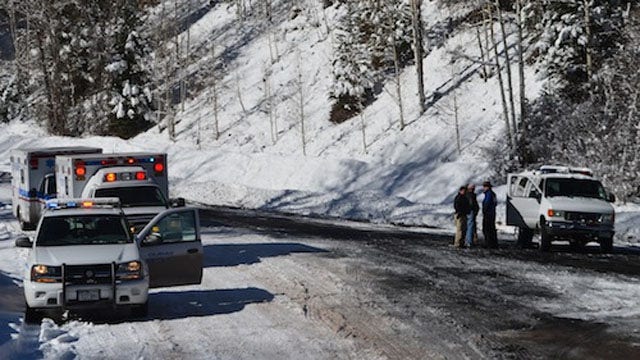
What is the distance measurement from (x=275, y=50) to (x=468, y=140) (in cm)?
3331

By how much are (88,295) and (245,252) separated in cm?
945

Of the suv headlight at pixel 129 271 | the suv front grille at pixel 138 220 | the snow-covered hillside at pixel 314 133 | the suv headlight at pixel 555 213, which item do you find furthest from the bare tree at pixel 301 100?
the suv headlight at pixel 129 271

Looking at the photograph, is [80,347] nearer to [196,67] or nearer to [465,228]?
[465,228]

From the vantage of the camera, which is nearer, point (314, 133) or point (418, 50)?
point (418, 50)

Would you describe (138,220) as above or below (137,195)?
below

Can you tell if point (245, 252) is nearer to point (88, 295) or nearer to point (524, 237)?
point (524, 237)

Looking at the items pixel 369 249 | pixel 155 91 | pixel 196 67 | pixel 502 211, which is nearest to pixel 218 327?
Result: pixel 369 249

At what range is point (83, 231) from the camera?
15.2 m

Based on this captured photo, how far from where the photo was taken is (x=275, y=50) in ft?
265

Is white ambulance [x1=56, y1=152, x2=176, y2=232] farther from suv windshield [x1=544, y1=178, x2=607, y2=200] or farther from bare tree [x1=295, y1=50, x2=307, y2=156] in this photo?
bare tree [x1=295, y1=50, x2=307, y2=156]

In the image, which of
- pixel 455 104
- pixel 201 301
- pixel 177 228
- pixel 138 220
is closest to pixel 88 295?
pixel 201 301

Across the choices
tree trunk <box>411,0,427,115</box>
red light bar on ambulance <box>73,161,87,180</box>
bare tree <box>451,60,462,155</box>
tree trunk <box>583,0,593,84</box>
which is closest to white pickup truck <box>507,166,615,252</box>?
red light bar on ambulance <box>73,161,87,180</box>

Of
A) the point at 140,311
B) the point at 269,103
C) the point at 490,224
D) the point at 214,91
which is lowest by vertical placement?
the point at 140,311

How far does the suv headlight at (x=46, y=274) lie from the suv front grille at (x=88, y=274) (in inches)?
5.1
